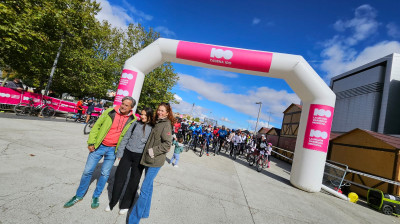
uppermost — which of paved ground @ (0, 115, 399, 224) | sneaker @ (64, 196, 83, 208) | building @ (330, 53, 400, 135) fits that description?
building @ (330, 53, 400, 135)

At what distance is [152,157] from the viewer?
2.51m

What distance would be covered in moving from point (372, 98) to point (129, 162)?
2577 cm

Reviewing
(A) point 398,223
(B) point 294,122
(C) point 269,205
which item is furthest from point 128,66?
(B) point 294,122

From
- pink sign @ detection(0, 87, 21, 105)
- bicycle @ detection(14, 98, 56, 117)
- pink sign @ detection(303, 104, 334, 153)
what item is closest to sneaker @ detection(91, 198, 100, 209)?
pink sign @ detection(303, 104, 334, 153)

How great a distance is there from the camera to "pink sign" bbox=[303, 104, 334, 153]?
614cm

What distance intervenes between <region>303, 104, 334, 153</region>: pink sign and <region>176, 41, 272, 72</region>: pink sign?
249 cm

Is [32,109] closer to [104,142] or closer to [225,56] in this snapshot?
[104,142]

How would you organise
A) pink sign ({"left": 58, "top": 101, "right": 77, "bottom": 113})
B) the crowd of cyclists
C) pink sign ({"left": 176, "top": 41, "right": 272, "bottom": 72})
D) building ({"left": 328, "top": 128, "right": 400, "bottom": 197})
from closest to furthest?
pink sign ({"left": 176, "top": 41, "right": 272, "bottom": 72})
building ({"left": 328, "top": 128, "right": 400, "bottom": 197})
the crowd of cyclists
pink sign ({"left": 58, "top": 101, "right": 77, "bottom": 113})

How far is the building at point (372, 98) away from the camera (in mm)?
17109

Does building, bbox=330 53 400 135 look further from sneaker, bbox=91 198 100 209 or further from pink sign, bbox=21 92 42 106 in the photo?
pink sign, bbox=21 92 42 106

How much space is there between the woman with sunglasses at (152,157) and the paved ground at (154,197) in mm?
350

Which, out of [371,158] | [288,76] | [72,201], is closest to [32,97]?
[72,201]

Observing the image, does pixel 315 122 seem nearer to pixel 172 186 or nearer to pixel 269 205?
pixel 269 205

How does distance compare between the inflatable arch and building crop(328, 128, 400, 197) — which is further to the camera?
building crop(328, 128, 400, 197)
